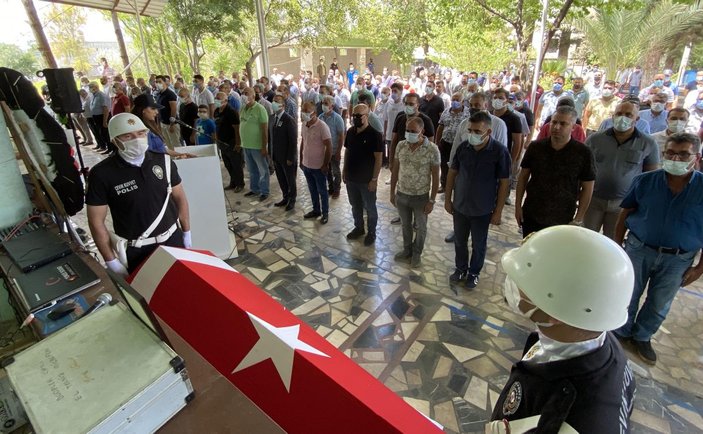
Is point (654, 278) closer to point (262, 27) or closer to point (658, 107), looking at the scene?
point (658, 107)

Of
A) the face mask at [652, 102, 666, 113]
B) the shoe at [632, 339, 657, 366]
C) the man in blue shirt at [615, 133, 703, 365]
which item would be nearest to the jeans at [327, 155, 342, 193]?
the man in blue shirt at [615, 133, 703, 365]

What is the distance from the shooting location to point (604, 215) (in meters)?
4.02

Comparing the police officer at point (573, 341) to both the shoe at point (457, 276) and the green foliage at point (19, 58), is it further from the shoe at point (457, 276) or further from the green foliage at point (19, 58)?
the green foliage at point (19, 58)

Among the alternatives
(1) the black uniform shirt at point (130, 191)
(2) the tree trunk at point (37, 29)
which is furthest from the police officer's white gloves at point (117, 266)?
(2) the tree trunk at point (37, 29)

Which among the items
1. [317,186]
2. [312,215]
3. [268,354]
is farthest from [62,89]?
[312,215]

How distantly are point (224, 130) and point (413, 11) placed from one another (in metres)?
24.7

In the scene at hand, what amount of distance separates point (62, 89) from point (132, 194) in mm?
1063

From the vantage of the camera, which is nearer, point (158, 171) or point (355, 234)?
point (158, 171)

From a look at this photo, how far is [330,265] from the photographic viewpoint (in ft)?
16.1

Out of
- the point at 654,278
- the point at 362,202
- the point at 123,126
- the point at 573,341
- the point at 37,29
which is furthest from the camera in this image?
the point at 37,29

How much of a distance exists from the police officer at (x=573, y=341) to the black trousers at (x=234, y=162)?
6.80m

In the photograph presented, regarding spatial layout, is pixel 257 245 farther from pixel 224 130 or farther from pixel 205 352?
pixel 205 352

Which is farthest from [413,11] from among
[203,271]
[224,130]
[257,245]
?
[203,271]

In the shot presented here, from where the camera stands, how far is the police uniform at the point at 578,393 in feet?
3.34
